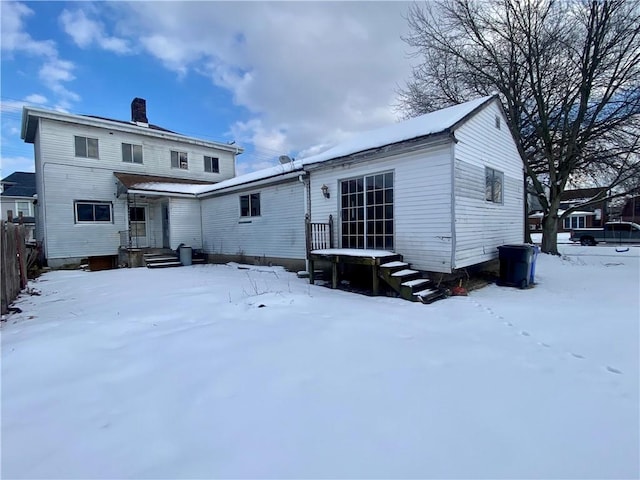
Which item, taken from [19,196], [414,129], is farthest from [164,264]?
[19,196]

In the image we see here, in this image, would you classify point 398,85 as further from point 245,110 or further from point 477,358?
point 477,358

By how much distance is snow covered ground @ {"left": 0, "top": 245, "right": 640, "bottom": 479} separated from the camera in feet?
6.07

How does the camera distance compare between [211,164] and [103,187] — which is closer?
[103,187]

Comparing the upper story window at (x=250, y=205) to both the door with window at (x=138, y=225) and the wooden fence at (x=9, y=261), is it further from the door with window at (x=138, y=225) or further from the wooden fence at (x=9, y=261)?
the wooden fence at (x=9, y=261)

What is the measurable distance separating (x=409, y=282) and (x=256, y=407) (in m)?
4.74

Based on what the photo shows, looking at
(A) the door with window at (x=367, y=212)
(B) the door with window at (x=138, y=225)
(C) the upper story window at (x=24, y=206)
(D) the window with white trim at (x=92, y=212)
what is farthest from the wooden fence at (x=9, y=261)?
(C) the upper story window at (x=24, y=206)

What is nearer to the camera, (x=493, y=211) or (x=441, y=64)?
(x=493, y=211)

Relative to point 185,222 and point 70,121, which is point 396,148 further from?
point 70,121

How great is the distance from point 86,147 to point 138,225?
396 centimetres

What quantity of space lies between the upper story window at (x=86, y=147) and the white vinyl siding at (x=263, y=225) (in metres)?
5.17

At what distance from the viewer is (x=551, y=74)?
13820mm

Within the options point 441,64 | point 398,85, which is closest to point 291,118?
point 398,85

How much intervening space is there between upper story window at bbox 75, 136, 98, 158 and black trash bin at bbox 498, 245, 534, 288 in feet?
54.3

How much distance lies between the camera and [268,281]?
28.7ft
